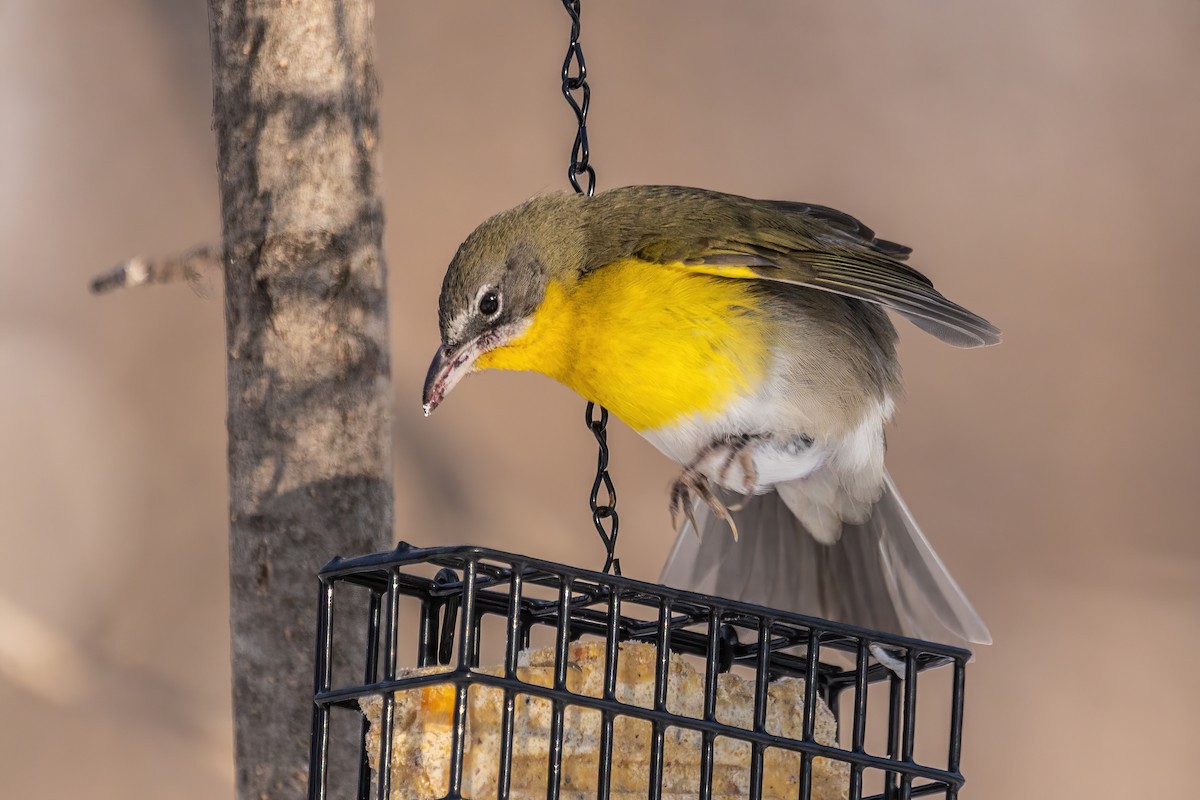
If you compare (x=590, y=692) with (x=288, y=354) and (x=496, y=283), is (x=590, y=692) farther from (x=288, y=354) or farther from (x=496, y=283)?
(x=496, y=283)

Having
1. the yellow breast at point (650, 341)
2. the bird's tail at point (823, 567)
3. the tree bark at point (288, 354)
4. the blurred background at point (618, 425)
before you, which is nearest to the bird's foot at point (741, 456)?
the yellow breast at point (650, 341)

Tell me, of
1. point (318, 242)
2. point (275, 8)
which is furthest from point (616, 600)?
point (275, 8)

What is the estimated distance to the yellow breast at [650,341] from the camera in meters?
3.25

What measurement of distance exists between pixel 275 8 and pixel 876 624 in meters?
2.21

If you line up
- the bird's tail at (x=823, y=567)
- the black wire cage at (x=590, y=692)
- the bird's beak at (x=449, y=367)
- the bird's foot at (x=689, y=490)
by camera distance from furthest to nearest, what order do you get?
the bird's tail at (x=823, y=567)
the bird's foot at (x=689, y=490)
the bird's beak at (x=449, y=367)
the black wire cage at (x=590, y=692)

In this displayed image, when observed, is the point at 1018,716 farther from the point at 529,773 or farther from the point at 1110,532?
A: the point at 529,773

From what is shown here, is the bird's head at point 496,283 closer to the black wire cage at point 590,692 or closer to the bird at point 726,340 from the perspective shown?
the bird at point 726,340

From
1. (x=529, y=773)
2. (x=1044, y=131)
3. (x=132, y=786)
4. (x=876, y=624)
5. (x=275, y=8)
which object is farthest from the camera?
(x=1044, y=131)

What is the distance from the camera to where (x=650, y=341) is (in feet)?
10.6

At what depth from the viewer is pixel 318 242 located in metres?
2.78

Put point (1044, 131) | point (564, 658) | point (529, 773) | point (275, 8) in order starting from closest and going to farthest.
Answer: point (564, 658) < point (529, 773) < point (275, 8) < point (1044, 131)

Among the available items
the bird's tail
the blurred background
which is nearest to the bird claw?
the bird's tail

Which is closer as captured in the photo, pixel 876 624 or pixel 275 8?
pixel 275 8

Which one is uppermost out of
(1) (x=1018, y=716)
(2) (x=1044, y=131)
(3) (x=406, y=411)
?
(2) (x=1044, y=131)
